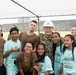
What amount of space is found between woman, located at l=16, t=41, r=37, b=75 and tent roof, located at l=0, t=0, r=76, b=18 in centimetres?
153

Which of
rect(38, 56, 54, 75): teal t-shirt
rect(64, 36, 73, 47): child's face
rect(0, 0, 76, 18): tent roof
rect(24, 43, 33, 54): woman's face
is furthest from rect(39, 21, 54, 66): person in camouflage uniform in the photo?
rect(0, 0, 76, 18): tent roof

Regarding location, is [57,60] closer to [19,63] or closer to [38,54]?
[38,54]

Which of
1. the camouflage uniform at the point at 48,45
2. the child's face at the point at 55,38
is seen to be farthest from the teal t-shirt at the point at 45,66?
the child's face at the point at 55,38

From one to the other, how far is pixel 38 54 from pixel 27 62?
0.26 meters

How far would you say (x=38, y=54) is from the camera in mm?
4141

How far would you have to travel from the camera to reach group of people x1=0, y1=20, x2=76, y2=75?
3864mm

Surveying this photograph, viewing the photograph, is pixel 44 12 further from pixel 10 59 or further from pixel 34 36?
pixel 10 59

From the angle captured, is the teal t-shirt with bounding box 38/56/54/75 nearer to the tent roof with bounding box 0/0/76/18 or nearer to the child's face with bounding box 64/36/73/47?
the child's face with bounding box 64/36/73/47

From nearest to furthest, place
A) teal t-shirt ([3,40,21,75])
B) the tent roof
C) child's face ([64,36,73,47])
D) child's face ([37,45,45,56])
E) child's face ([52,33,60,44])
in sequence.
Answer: child's face ([64,36,73,47]) → teal t-shirt ([3,40,21,75]) → child's face ([37,45,45,56]) → child's face ([52,33,60,44]) → the tent roof

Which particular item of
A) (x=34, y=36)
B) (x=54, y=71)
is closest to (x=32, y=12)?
(x=34, y=36)

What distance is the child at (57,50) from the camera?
14.0ft

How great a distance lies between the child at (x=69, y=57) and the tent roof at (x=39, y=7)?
1.68 meters

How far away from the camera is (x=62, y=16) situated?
270 inches

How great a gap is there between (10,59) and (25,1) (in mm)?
1711
